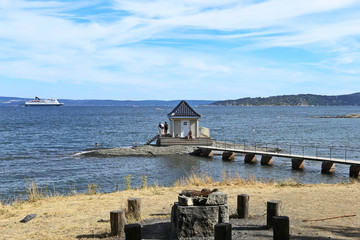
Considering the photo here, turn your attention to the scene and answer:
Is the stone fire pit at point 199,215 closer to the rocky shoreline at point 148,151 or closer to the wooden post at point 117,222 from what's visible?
the wooden post at point 117,222

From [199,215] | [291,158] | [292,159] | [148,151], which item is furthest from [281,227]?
[148,151]

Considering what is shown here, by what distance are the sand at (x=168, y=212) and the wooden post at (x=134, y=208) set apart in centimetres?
30

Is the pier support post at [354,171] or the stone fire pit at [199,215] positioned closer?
the stone fire pit at [199,215]

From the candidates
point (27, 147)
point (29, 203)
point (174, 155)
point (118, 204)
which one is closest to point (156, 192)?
point (118, 204)

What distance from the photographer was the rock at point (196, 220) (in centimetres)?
1009

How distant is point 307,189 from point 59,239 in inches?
403

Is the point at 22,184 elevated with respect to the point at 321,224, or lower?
lower

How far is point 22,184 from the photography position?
2752cm

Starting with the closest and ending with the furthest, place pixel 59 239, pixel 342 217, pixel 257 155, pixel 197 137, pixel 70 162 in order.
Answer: pixel 59 239
pixel 342 217
pixel 70 162
pixel 257 155
pixel 197 137

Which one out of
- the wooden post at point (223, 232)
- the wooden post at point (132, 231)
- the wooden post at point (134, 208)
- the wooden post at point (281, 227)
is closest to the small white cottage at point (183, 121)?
the wooden post at point (134, 208)

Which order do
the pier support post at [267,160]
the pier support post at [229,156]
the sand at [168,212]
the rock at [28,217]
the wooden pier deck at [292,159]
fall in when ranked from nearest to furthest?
the sand at [168,212] → the rock at [28,217] → the wooden pier deck at [292,159] → the pier support post at [267,160] → the pier support post at [229,156]

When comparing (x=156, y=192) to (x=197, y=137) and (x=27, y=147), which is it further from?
(x=27, y=147)

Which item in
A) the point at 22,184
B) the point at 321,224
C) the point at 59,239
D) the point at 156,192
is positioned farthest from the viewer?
the point at 22,184

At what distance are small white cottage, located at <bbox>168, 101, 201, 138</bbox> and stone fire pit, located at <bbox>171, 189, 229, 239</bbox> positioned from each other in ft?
115
